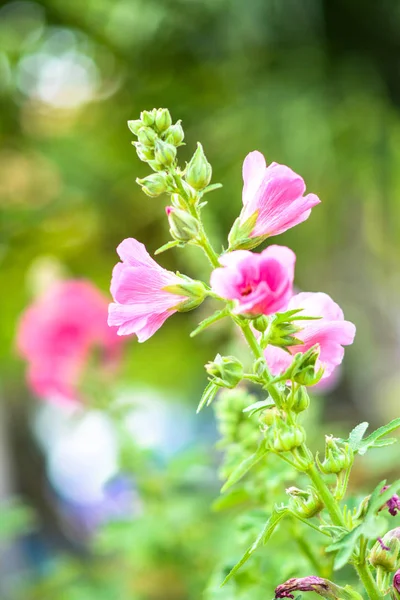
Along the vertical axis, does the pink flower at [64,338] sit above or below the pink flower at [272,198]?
below

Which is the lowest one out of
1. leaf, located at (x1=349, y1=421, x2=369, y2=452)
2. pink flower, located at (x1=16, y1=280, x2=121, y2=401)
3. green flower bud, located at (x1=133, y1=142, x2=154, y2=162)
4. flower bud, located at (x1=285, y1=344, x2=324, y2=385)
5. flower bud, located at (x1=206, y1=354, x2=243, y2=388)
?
pink flower, located at (x1=16, y1=280, x2=121, y2=401)

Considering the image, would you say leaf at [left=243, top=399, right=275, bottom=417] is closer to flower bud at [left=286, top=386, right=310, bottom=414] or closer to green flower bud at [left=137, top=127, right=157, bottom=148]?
flower bud at [left=286, top=386, right=310, bottom=414]

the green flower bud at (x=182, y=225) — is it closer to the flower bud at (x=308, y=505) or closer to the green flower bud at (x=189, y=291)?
the green flower bud at (x=189, y=291)

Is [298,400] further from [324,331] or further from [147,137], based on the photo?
[147,137]

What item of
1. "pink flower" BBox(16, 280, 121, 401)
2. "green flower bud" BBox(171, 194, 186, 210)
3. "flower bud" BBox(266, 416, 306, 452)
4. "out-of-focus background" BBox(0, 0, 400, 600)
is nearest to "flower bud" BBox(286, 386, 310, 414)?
"flower bud" BBox(266, 416, 306, 452)

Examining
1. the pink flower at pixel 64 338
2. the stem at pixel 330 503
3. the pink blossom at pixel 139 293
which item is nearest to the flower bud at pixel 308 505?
the stem at pixel 330 503

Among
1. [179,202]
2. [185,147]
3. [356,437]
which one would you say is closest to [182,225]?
[179,202]

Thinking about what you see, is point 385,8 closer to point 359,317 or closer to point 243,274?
point 359,317
